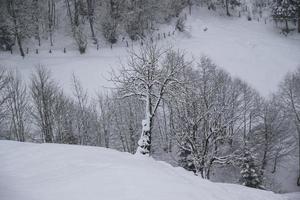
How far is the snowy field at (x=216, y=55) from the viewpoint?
4562 cm

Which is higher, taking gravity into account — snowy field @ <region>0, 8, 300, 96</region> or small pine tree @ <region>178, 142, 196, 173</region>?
snowy field @ <region>0, 8, 300, 96</region>

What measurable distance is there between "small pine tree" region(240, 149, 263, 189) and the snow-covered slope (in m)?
20.4

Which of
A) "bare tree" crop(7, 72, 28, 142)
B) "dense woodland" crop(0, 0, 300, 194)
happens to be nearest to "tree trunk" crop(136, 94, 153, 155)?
"dense woodland" crop(0, 0, 300, 194)

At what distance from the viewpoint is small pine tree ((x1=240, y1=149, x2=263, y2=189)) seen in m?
33.5

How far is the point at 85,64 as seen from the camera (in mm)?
47625

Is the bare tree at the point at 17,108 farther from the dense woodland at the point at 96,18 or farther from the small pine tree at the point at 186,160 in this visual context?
the small pine tree at the point at 186,160

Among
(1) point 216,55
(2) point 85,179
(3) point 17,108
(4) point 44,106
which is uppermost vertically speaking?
(2) point 85,179

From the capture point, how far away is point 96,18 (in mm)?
58719

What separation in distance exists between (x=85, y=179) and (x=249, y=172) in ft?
88.2

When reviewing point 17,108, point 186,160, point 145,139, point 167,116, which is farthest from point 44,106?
point 145,139

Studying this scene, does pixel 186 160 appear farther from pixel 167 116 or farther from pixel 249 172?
pixel 167 116

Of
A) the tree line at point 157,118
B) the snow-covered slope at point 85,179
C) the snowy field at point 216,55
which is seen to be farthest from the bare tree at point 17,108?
the snow-covered slope at point 85,179

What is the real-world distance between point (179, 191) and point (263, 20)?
61873 millimetres

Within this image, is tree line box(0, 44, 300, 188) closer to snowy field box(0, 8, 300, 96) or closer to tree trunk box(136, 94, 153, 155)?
snowy field box(0, 8, 300, 96)
